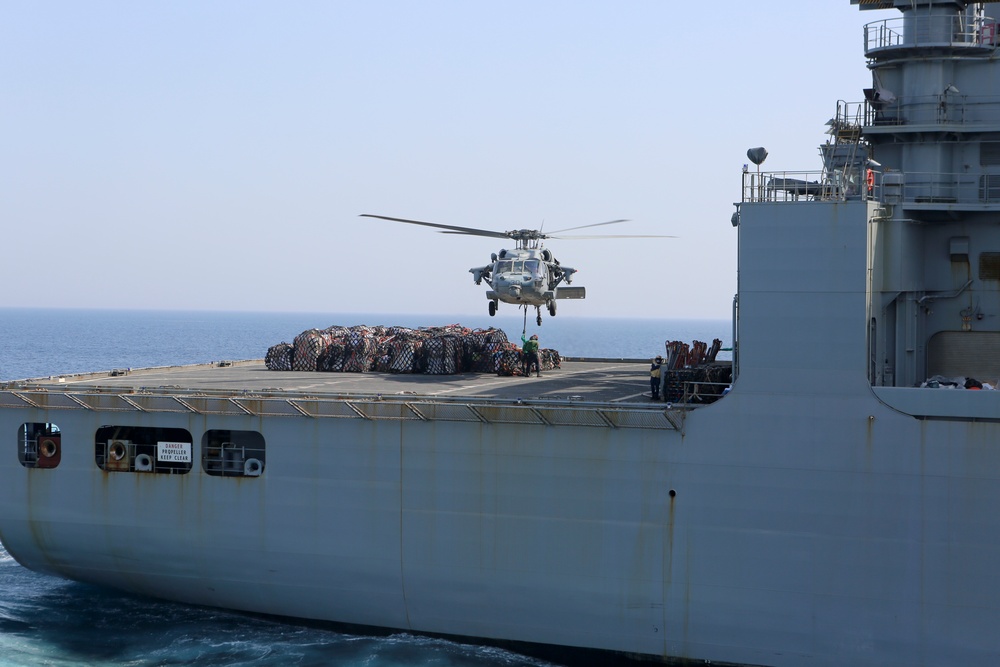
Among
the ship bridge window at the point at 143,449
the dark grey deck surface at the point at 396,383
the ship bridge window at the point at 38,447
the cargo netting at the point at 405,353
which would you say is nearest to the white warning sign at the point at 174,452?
the ship bridge window at the point at 143,449

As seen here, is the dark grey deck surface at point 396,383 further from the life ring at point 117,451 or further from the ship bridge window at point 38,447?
the life ring at point 117,451

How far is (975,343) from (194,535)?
17992 millimetres

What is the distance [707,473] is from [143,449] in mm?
13288

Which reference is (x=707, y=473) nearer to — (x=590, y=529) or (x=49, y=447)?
(x=590, y=529)

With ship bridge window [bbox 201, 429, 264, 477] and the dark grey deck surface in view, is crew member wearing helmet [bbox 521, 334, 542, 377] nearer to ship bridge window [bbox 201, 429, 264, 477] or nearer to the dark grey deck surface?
the dark grey deck surface

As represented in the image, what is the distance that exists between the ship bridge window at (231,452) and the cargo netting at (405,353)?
895cm

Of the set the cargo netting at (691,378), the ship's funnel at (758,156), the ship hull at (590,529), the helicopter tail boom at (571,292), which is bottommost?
the ship hull at (590,529)

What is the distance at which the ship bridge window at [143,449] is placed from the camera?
2467 cm

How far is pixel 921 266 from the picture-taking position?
2394 centimetres

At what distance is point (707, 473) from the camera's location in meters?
21.4

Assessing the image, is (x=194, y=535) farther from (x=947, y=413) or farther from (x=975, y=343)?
(x=975, y=343)

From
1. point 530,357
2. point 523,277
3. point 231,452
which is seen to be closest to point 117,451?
point 231,452

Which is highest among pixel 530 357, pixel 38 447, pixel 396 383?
pixel 530 357

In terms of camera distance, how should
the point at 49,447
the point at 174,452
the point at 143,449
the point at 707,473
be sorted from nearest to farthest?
the point at 707,473
the point at 174,452
the point at 143,449
the point at 49,447
